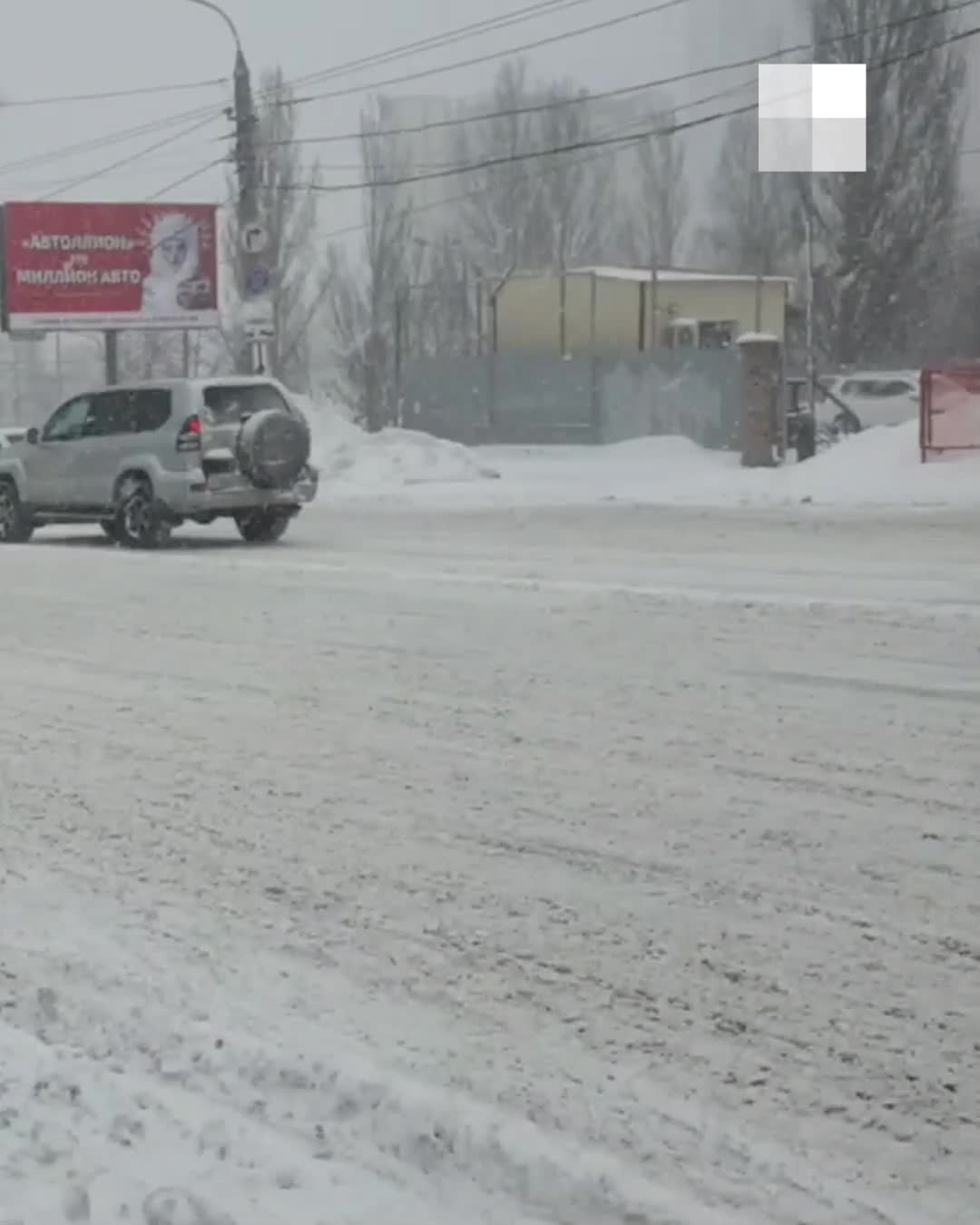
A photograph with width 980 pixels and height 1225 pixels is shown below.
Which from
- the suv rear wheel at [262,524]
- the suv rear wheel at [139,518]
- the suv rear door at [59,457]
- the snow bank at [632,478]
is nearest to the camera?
the suv rear wheel at [139,518]

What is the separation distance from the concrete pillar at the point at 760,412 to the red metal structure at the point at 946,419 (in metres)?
6.14

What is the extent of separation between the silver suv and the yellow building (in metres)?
37.7

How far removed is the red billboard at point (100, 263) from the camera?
133 ft

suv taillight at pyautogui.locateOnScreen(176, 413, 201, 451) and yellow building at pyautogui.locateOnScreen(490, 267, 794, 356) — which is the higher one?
yellow building at pyautogui.locateOnScreen(490, 267, 794, 356)

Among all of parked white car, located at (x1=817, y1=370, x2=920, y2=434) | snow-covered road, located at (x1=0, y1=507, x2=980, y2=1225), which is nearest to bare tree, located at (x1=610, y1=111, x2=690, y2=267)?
parked white car, located at (x1=817, y1=370, x2=920, y2=434)

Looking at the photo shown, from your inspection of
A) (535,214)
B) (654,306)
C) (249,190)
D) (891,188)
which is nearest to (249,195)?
(249,190)

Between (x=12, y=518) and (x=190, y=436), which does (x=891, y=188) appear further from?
(x=190, y=436)

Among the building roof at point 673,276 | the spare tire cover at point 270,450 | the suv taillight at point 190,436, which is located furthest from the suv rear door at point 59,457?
the building roof at point 673,276

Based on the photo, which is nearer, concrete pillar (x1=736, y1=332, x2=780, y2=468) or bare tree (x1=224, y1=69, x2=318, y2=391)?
concrete pillar (x1=736, y1=332, x2=780, y2=468)

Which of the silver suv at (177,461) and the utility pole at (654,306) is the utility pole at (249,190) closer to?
the silver suv at (177,461)

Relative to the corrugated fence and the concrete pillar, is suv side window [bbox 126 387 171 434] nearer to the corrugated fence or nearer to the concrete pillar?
the concrete pillar

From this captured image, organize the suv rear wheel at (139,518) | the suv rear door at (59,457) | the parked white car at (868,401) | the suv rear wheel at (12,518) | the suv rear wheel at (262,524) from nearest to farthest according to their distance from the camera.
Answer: the suv rear wheel at (139,518) < the suv rear wheel at (262,524) < the suv rear door at (59,457) < the suv rear wheel at (12,518) < the parked white car at (868,401)

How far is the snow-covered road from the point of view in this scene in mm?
3834

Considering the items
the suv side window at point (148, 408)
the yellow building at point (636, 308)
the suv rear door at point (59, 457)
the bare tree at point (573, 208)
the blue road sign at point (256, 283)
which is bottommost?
the suv rear door at point (59, 457)
